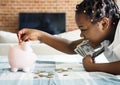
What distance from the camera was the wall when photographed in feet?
16.1

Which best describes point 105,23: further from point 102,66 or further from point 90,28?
point 102,66

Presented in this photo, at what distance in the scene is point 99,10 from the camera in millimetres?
1206

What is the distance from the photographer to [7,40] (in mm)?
2711

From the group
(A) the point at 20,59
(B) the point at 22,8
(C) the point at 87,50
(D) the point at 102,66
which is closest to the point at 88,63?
(D) the point at 102,66

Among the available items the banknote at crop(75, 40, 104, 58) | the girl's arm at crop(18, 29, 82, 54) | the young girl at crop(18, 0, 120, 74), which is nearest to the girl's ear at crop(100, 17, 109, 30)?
the young girl at crop(18, 0, 120, 74)

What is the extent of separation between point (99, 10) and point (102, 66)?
25 centimetres

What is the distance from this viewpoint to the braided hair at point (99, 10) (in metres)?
1.21

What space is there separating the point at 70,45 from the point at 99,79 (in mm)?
579

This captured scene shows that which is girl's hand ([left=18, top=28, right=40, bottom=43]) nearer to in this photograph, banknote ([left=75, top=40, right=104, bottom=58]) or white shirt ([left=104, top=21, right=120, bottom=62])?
banknote ([left=75, top=40, right=104, bottom=58])

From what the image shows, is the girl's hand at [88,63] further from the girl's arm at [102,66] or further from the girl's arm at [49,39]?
the girl's arm at [49,39]

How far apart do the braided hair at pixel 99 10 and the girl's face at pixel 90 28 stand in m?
0.02

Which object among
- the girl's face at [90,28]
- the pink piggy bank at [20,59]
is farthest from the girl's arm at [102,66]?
the pink piggy bank at [20,59]

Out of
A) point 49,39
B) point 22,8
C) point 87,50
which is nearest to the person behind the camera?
point 87,50

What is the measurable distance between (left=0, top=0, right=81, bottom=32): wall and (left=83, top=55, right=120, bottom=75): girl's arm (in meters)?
3.78
